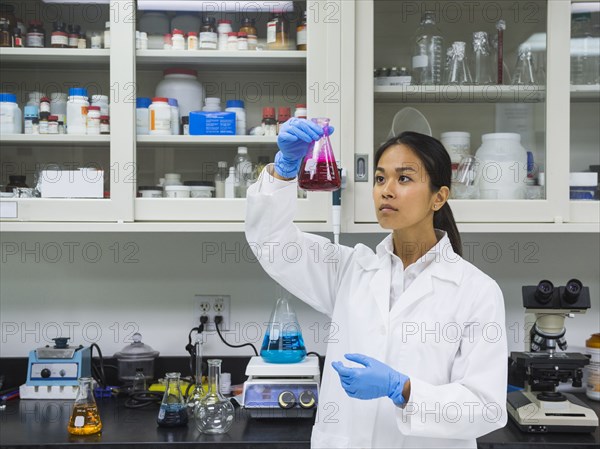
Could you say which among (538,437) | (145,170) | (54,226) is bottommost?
(538,437)

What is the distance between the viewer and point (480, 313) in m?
1.51

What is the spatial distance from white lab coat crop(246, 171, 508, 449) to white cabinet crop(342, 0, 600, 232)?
1.17 feet

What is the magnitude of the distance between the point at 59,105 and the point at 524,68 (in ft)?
4.70

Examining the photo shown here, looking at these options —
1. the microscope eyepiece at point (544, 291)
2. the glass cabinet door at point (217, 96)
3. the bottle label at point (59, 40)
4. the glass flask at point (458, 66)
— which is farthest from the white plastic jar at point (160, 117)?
the microscope eyepiece at point (544, 291)

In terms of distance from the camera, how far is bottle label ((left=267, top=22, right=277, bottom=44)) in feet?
6.77

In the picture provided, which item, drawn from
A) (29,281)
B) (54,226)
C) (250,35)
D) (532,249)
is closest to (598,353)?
(532,249)

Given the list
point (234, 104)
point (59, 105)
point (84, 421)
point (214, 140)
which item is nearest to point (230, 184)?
point (214, 140)

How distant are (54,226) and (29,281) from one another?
485 mm

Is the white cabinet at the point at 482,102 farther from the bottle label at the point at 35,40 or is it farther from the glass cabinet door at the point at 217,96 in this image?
the bottle label at the point at 35,40

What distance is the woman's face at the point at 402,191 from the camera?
5.21 ft

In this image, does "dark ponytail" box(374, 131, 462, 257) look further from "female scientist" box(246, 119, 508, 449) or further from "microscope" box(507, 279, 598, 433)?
"microscope" box(507, 279, 598, 433)

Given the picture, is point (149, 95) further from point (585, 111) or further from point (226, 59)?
point (585, 111)

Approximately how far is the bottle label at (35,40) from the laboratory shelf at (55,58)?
2 cm

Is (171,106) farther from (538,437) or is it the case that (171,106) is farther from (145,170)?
(538,437)
